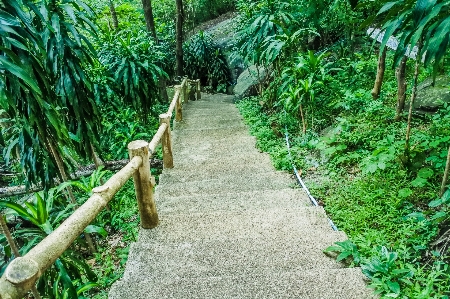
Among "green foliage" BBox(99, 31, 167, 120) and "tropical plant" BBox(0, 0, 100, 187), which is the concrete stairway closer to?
"tropical plant" BBox(0, 0, 100, 187)

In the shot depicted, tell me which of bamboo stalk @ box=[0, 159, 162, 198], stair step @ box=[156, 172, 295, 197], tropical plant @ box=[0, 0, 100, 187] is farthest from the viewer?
bamboo stalk @ box=[0, 159, 162, 198]

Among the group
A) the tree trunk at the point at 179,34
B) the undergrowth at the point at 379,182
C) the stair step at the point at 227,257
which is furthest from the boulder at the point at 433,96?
the tree trunk at the point at 179,34

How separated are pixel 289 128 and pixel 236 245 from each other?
10.1 feet

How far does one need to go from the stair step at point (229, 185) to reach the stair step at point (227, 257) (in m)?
1.18

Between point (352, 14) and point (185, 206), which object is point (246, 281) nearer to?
point (185, 206)

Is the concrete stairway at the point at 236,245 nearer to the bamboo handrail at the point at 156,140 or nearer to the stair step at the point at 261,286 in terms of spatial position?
the stair step at the point at 261,286

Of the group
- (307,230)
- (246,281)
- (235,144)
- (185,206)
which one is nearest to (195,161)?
(235,144)

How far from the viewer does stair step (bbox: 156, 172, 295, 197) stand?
356cm

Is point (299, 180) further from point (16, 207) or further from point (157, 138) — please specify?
point (16, 207)

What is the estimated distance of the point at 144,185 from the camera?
2.48 meters

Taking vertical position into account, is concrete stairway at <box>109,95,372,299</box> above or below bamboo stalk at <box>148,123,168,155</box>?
below

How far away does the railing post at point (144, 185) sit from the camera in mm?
2443

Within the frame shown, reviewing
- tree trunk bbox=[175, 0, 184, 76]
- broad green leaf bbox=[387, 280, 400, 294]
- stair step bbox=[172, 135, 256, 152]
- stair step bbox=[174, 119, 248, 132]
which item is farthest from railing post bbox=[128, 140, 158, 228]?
tree trunk bbox=[175, 0, 184, 76]

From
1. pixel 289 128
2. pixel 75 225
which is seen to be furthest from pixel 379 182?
pixel 75 225
